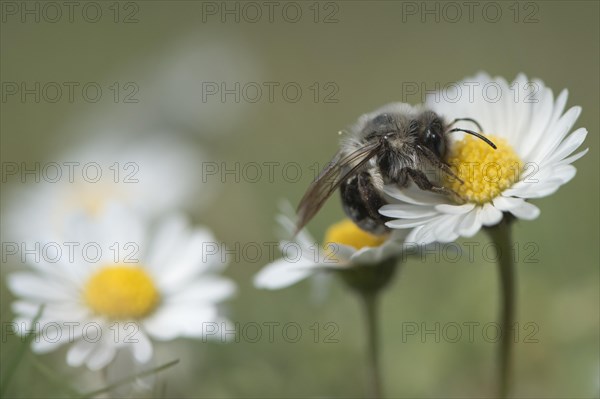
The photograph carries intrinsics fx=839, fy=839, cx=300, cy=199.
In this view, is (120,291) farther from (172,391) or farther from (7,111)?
(7,111)

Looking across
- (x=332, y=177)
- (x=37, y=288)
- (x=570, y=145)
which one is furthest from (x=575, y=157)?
(x=37, y=288)

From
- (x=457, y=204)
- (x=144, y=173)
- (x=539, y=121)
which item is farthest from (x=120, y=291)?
(x=144, y=173)

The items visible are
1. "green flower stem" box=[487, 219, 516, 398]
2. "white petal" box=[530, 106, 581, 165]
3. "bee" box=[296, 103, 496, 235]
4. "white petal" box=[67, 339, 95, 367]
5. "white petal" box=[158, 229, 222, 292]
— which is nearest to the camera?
"white petal" box=[530, 106, 581, 165]

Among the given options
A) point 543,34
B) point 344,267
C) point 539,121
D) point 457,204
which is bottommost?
point 344,267

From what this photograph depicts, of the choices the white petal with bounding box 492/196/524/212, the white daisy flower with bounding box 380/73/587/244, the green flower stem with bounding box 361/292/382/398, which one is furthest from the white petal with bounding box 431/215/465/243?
the green flower stem with bounding box 361/292/382/398

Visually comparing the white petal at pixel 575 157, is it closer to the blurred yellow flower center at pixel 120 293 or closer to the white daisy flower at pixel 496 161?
the white daisy flower at pixel 496 161

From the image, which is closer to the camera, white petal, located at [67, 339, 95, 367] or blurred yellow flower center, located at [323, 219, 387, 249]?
white petal, located at [67, 339, 95, 367]

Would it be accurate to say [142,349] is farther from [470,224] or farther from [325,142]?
[325,142]

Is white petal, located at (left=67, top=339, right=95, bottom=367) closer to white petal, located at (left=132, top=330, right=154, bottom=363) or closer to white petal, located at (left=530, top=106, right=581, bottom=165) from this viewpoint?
white petal, located at (left=132, top=330, right=154, bottom=363)
